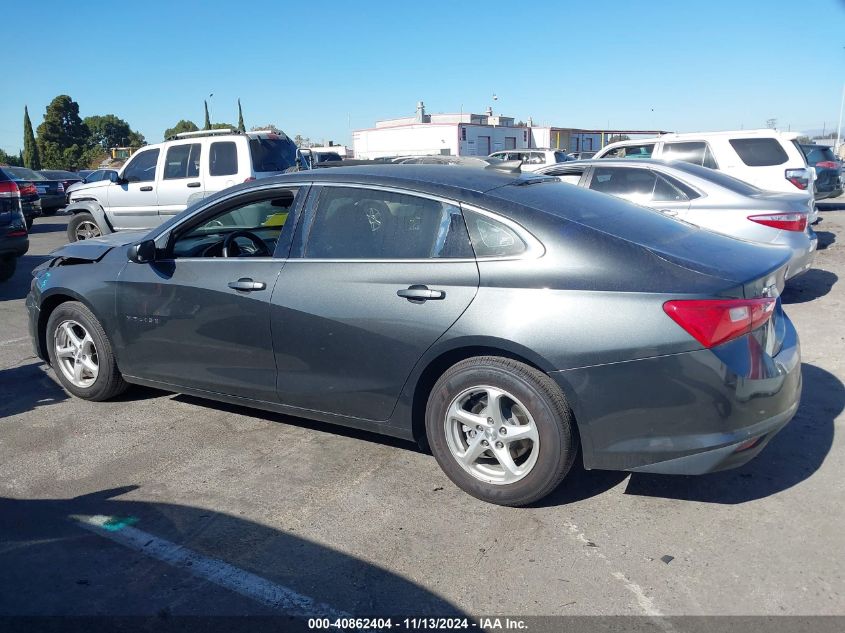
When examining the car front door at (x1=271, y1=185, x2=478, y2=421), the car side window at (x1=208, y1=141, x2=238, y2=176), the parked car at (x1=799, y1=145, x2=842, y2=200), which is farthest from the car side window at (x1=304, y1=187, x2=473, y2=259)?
the parked car at (x1=799, y1=145, x2=842, y2=200)

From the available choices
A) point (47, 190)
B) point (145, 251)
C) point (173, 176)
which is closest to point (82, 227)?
point (173, 176)

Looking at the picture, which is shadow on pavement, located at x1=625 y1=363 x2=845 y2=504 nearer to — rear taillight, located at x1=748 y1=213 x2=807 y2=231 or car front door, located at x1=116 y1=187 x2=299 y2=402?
car front door, located at x1=116 y1=187 x2=299 y2=402

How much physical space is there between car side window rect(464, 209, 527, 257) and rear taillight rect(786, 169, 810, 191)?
879 cm

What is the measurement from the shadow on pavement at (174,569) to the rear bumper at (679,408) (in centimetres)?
108

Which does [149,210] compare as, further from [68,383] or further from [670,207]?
[670,207]

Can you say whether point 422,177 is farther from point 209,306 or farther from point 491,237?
point 209,306

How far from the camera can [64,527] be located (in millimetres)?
3465

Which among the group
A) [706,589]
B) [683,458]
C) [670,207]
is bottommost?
[706,589]

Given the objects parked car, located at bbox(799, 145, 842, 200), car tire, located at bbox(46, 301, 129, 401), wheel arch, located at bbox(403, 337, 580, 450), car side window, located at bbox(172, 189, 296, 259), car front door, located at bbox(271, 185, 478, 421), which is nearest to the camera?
wheel arch, located at bbox(403, 337, 580, 450)

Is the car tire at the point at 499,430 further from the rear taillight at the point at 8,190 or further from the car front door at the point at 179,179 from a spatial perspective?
the car front door at the point at 179,179

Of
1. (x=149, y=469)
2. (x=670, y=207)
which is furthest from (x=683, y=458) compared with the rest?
(x=670, y=207)

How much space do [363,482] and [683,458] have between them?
5.46ft

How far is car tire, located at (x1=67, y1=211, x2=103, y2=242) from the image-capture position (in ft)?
40.4

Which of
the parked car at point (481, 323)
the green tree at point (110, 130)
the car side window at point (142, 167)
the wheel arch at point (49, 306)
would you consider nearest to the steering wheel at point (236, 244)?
the parked car at point (481, 323)
